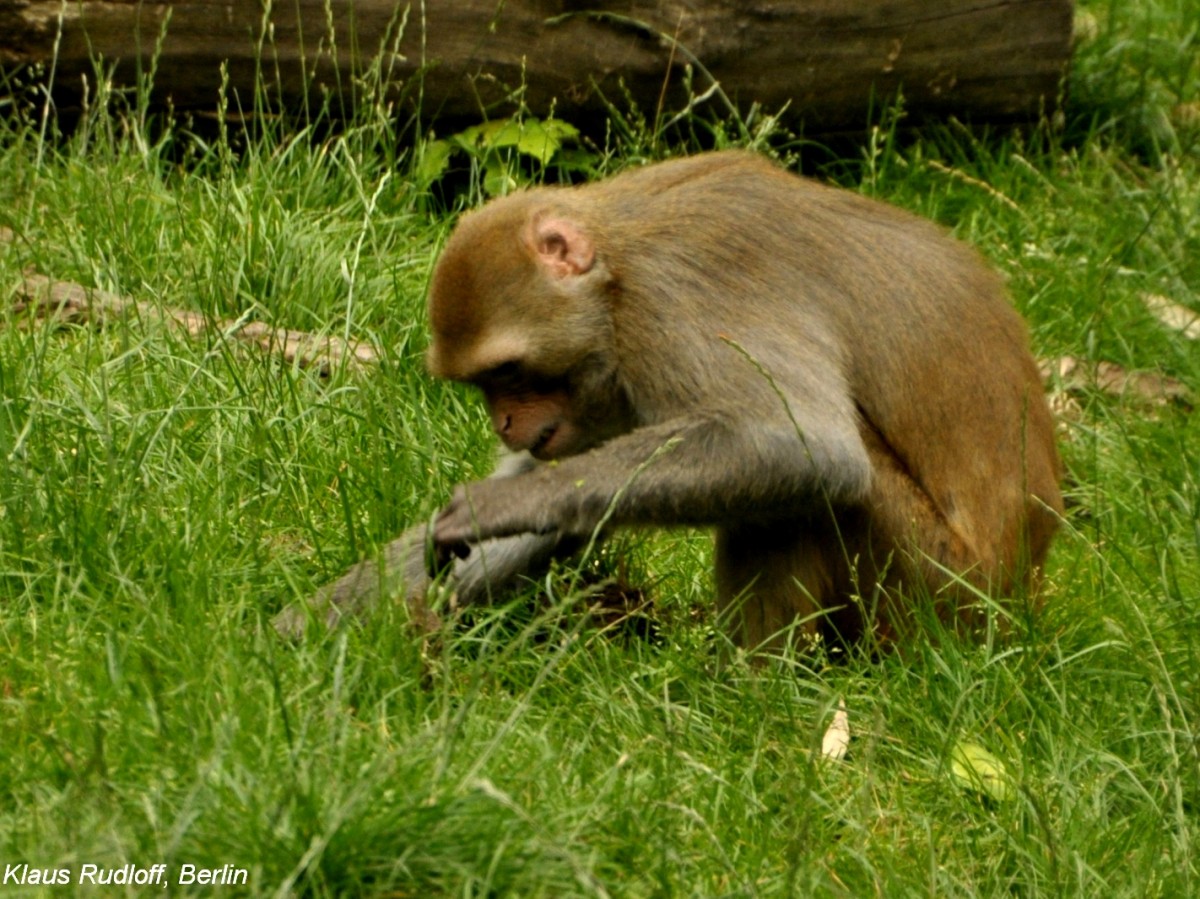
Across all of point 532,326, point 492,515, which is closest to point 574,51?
point 532,326

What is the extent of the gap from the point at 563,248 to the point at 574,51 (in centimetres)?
282

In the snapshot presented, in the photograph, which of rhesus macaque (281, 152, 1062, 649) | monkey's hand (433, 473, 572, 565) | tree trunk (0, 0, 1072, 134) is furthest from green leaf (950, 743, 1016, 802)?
tree trunk (0, 0, 1072, 134)

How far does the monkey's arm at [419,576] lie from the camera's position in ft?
16.1

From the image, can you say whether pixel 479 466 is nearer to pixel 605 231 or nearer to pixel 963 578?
pixel 605 231

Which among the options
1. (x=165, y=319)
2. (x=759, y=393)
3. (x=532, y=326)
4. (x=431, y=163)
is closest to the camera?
(x=759, y=393)

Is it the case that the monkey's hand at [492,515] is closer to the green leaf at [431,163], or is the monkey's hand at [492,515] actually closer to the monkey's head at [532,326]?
the monkey's head at [532,326]

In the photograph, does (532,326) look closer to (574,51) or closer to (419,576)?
(419,576)

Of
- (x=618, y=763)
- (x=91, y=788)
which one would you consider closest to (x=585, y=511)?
(x=618, y=763)

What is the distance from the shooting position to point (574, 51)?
8062 millimetres

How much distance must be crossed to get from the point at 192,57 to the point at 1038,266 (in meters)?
3.97

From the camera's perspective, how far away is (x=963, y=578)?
5.55m

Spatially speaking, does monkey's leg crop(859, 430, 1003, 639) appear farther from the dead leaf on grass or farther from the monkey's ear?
the dead leaf on grass

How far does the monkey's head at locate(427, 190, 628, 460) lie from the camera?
5477mm

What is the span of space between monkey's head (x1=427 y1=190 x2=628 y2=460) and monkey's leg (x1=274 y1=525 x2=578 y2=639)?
39 cm
